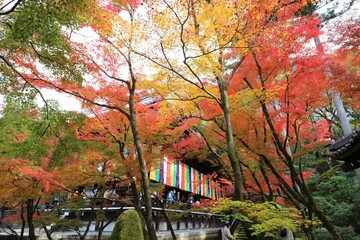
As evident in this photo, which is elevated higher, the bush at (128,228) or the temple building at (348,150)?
the temple building at (348,150)

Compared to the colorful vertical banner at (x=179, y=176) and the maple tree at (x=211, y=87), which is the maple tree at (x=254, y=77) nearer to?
the maple tree at (x=211, y=87)

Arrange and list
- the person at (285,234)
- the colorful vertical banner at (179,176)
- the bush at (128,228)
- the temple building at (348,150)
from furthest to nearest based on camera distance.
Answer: the colorful vertical banner at (179,176) → the person at (285,234) → the temple building at (348,150) → the bush at (128,228)

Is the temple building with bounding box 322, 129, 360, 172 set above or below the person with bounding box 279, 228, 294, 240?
above

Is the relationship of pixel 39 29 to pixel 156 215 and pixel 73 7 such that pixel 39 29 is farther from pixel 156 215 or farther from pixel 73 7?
pixel 156 215

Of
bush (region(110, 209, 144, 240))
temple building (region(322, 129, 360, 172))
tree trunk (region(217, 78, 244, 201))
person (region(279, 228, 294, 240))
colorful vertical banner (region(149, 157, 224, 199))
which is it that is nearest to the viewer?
bush (region(110, 209, 144, 240))

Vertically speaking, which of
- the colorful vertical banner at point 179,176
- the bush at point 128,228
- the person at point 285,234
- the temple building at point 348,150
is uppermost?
the colorful vertical banner at point 179,176

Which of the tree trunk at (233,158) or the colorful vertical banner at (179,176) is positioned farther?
the colorful vertical banner at (179,176)

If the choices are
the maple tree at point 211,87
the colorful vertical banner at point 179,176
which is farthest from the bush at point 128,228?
the colorful vertical banner at point 179,176

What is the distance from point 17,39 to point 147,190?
5.05 m

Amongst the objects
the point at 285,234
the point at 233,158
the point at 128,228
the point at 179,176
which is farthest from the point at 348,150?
the point at 179,176

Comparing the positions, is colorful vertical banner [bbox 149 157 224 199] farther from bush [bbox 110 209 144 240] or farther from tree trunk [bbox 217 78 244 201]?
bush [bbox 110 209 144 240]

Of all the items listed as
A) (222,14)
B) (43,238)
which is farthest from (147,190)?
(43,238)

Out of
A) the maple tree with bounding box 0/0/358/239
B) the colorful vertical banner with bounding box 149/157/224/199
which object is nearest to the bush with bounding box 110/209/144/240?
the maple tree with bounding box 0/0/358/239

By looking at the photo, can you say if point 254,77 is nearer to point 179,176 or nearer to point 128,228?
point 128,228
